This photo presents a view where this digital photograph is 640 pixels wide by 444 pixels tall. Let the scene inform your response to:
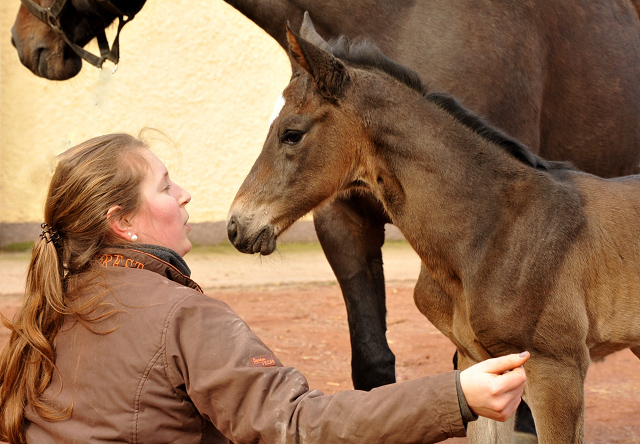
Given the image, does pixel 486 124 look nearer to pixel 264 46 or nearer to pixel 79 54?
pixel 79 54

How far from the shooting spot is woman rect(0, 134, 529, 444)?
1.53 meters

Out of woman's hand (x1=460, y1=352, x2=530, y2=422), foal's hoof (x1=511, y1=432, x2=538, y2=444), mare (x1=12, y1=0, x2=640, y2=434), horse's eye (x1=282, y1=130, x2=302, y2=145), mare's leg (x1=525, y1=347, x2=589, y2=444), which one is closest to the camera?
woman's hand (x1=460, y1=352, x2=530, y2=422)

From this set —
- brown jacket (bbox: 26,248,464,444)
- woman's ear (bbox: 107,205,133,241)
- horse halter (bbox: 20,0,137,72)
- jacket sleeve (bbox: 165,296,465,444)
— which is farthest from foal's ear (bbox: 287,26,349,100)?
horse halter (bbox: 20,0,137,72)

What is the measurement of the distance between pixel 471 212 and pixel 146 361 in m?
1.52

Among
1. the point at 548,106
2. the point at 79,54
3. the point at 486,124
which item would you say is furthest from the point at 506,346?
the point at 79,54

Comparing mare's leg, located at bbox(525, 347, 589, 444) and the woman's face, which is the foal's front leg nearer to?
mare's leg, located at bbox(525, 347, 589, 444)

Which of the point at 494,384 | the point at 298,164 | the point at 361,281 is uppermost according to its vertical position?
the point at 494,384

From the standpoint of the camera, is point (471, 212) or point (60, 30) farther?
point (60, 30)

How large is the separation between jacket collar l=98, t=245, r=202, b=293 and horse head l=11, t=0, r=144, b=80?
8.41ft

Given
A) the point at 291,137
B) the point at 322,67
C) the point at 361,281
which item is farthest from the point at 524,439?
the point at 322,67

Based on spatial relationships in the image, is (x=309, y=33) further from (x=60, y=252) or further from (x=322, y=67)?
(x=60, y=252)

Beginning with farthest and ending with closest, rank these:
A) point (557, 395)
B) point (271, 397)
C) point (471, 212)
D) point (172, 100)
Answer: point (172, 100), point (471, 212), point (557, 395), point (271, 397)

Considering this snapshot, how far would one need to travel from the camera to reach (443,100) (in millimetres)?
2986

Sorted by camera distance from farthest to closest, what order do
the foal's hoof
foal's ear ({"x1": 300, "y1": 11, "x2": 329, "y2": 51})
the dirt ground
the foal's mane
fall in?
1. the dirt ground
2. the foal's hoof
3. foal's ear ({"x1": 300, "y1": 11, "x2": 329, "y2": 51})
4. the foal's mane
